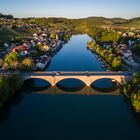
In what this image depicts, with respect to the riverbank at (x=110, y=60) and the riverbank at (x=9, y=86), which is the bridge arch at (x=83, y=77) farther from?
the riverbank at (x=110, y=60)

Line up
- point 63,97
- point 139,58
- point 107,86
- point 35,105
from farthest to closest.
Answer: point 139,58 < point 107,86 < point 63,97 < point 35,105

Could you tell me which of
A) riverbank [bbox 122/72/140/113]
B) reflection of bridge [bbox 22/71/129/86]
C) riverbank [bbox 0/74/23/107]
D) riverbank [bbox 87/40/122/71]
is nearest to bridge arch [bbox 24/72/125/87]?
reflection of bridge [bbox 22/71/129/86]

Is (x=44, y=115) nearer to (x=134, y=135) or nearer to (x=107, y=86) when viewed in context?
(x=134, y=135)

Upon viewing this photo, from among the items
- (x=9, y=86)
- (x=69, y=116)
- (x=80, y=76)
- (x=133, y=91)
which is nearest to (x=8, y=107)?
(x=9, y=86)

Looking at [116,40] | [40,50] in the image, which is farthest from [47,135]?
[116,40]

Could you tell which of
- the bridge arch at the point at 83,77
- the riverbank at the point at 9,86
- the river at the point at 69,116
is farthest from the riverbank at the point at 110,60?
the riverbank at the point at 9,86

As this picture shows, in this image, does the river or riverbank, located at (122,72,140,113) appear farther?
riverbank, located at (122,72,140,113)

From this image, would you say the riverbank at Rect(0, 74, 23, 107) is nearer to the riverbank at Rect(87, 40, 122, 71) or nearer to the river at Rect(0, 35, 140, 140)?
the river at Rect(0, 35, 140, 140)

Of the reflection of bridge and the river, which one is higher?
the reflection of bridge

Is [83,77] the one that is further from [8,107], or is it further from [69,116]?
[8,107]
